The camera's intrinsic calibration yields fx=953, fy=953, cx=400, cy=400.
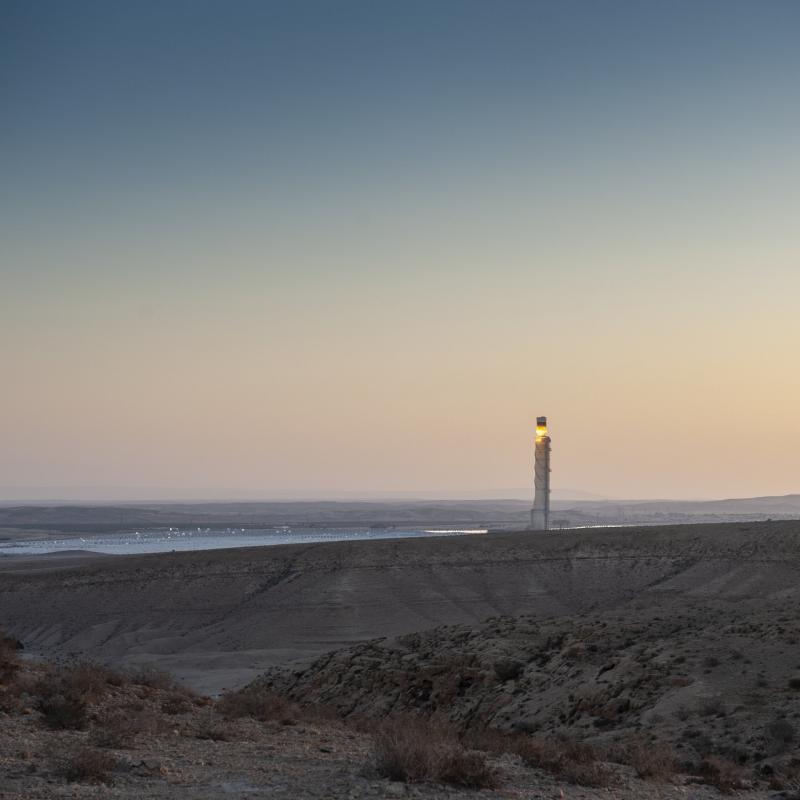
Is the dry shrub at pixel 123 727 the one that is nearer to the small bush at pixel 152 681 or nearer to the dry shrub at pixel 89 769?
the dry shrub at pixel 89 769

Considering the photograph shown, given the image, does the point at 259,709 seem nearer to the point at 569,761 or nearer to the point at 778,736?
the point at 569,761

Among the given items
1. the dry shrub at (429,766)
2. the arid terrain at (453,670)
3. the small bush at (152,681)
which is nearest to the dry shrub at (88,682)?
the arid terrain at (453,670)

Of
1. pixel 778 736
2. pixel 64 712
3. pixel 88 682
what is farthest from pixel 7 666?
pixel 778 736

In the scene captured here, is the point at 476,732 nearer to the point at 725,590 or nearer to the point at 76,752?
the point at 76,752

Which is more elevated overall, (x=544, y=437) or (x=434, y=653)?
(x=544, y=437)

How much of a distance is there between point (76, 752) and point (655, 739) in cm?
950

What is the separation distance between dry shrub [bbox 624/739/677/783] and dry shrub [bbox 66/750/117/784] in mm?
6976

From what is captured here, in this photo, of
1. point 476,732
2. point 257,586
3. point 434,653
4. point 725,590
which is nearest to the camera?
point 476,732

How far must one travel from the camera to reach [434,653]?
962 inches

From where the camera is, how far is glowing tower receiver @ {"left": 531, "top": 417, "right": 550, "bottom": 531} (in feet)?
300

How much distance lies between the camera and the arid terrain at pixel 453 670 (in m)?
12.3

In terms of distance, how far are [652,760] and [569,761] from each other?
4.44ft

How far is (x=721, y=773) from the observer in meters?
13.4

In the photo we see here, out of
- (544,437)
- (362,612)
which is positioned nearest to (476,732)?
(362,612)
